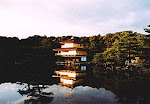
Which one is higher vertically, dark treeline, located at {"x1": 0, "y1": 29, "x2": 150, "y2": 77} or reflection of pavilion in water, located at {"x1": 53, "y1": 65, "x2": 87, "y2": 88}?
dark treeline, located at {"x1": 0, "y1": 29, "x2": 150, "y2": 77}

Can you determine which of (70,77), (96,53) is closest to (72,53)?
A: (96,53)

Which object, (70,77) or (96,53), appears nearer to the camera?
(70,77)

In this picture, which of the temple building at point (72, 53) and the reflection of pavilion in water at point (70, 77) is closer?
the reflection of pavilion in water at point (70, 77)

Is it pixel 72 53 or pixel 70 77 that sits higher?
pixel 72 53

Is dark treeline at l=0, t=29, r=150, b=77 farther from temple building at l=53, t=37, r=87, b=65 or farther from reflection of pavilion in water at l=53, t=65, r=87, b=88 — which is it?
reflection of pavilion in water at l=53, t=65, r=87, b=88

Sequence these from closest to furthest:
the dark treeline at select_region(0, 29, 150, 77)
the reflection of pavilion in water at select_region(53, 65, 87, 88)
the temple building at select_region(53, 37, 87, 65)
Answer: the reflection of pavilion in water at select_region(53, 65, 87, 88)
the dark treeline at select_region(0, 29, 150, 77)
the temple building at select_region(53, 37, 87, 65)

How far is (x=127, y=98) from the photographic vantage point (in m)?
11.0

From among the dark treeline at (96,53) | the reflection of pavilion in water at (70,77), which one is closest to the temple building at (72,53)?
the dark treeline at (96,53)

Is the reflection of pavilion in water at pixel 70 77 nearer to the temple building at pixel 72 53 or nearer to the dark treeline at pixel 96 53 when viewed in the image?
the dark treeline at pixel 96 53

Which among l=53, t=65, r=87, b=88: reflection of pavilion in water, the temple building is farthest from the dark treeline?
l=53, t=65, r=87, b=88: reflection of pavilion in water

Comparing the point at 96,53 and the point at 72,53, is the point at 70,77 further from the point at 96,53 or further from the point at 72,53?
the point at 72,53

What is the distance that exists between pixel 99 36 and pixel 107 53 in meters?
33.7

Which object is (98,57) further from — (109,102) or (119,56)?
(109,102)

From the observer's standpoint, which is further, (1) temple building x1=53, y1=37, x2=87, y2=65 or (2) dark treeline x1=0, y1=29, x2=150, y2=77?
(1) temple building x1=53, y1=37, x2=87, y2=65
